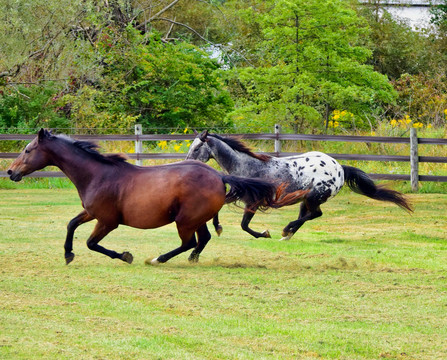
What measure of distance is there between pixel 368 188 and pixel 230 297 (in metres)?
5.27

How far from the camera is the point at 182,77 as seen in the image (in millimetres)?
24922

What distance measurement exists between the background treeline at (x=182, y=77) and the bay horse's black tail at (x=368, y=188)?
9121mm

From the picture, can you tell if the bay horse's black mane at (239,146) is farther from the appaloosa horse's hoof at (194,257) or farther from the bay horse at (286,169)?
the appaloosa horse's hoof at (194,257)

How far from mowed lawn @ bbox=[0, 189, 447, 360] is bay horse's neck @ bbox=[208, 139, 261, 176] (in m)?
1.04

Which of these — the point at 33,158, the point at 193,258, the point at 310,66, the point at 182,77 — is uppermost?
the point at 310,66

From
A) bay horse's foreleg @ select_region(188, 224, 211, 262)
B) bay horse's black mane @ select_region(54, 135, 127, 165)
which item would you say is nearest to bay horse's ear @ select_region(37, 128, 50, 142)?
bay horse's black mane @ select_region(54, 135, 127, 165)

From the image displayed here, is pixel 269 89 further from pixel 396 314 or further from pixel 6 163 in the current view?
pixel 396 314

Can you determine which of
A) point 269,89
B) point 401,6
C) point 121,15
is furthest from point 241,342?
point 401,6

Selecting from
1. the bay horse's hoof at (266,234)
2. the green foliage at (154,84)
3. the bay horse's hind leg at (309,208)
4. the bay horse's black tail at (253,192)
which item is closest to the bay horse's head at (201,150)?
the bay horse's hoof at (266,234)

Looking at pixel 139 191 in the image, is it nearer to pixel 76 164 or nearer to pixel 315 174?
pixel 76 164

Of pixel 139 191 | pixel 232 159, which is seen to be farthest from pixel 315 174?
pixel 139 191

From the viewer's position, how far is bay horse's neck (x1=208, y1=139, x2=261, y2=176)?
37.9 ft

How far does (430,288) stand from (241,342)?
2.93 m

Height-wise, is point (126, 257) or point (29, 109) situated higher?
point (29, 109)
